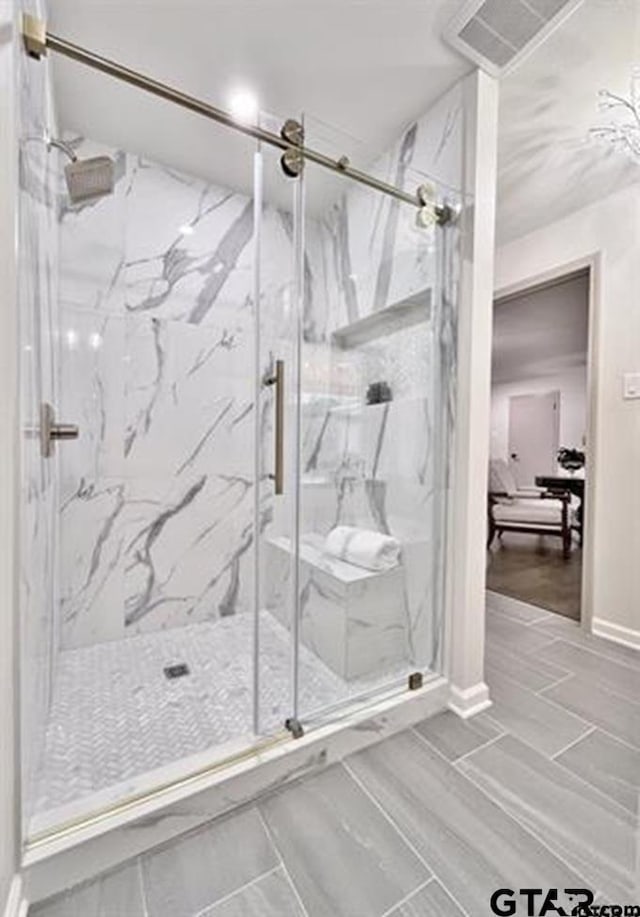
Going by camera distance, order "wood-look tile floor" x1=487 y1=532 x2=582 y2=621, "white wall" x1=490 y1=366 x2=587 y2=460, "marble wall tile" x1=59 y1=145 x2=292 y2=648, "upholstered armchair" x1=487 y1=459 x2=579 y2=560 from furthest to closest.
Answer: "white wall" x1=490 y1=366 x2=587 y2=460 → "upholstered armchair" x1=487 y1=459 x2=579 y2=560 → "wood-look tile floor" x1=487 y1=532 x2=582 y2=621 → "marble wall tile" x1=59 y1=145 x2=292 y2=648

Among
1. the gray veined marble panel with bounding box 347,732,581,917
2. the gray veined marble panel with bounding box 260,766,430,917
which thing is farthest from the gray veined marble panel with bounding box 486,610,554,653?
the gray veined marble panel with bounding box 260,766,430,917

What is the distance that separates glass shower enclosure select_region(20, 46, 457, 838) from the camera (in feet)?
4.68

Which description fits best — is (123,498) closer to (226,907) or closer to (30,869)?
(30,869)

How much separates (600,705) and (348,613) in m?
1.00

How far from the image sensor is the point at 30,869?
865 mm

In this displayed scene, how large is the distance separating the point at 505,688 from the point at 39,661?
1.67 metres

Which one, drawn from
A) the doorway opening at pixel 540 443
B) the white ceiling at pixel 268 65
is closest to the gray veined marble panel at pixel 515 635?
the doorway opening at pixel 540 443

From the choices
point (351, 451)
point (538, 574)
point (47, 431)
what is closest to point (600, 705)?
point (351, 451)

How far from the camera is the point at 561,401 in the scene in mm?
6871

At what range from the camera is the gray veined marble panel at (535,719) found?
136cm

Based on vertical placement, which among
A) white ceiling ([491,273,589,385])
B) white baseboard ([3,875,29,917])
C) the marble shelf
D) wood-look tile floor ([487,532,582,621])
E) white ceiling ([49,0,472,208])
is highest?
white ceiling ([49,0,472,208])

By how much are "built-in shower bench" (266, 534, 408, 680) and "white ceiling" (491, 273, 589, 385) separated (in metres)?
2.15

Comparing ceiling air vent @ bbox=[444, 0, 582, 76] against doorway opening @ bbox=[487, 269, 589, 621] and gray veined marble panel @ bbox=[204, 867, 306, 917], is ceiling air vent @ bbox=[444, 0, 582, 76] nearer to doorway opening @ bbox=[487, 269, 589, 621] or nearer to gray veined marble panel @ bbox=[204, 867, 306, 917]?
doorway opening @ bbox=[487, 269, 589, 621]

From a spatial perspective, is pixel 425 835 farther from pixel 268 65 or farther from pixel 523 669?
pixel 268 65
